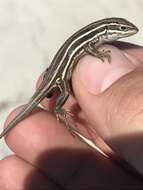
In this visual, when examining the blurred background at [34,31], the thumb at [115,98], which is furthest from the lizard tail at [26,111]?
the blurred background at [34,31]

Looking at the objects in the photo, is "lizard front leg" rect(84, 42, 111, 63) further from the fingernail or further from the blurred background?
the blurred background

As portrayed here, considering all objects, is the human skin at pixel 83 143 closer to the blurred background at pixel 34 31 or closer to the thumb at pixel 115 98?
the thumb at pixel 115 98

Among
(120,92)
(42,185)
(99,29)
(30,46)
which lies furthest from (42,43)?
(120,92)

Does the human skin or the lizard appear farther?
the lizard

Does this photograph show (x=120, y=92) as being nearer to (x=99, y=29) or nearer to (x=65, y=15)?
(x=99, y=29)

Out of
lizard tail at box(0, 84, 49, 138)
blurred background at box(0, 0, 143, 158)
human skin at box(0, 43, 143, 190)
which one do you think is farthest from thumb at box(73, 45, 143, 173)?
blurred background at box(0, 0, 143, 158)

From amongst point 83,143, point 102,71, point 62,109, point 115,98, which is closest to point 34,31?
point 62,109
